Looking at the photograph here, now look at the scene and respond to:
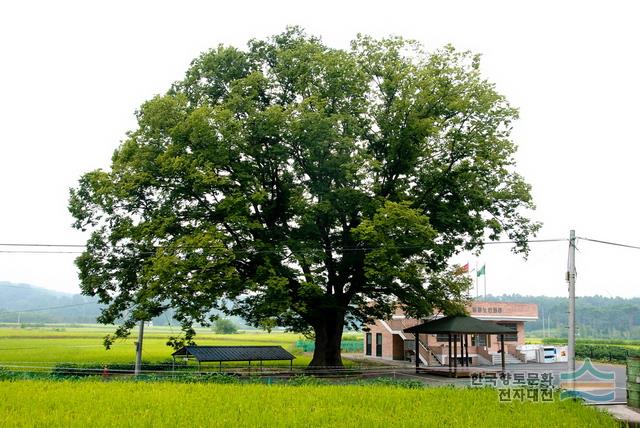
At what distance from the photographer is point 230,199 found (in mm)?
25141

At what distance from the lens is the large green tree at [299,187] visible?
989 inches

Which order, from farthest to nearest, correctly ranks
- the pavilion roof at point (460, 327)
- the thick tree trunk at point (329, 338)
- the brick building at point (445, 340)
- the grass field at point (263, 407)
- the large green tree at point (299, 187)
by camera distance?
1. the brick building at point (445, 340)
2. the pavilion roof at point (460, 327)
3. the thick tree trunk at point (329, 338)
4. the large green tree at point (299, 187)
5. the grass field at point (263, 407)

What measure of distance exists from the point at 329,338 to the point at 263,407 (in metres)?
14.5

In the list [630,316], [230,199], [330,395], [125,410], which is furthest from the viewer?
[630,316]

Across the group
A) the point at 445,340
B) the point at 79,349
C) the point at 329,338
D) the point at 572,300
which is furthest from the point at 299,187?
the point at 79,349

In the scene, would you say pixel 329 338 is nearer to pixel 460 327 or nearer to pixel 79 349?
pixel 460 327

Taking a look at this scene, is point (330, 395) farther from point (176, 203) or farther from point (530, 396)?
point (176, 203)

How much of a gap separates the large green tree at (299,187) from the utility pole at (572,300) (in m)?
6.28

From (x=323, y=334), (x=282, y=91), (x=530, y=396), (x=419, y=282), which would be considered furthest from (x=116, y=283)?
(x=530, y=396)

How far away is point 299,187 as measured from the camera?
28.0m

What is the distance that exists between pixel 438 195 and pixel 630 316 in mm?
130037

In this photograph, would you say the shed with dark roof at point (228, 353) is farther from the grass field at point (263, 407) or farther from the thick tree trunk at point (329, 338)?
the grass field at point (263, 407)

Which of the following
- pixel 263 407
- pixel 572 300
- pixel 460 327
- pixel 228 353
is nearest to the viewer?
pixel 263 407

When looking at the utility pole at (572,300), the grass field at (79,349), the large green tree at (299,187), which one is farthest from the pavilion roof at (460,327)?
the utility pole at (572,300)
